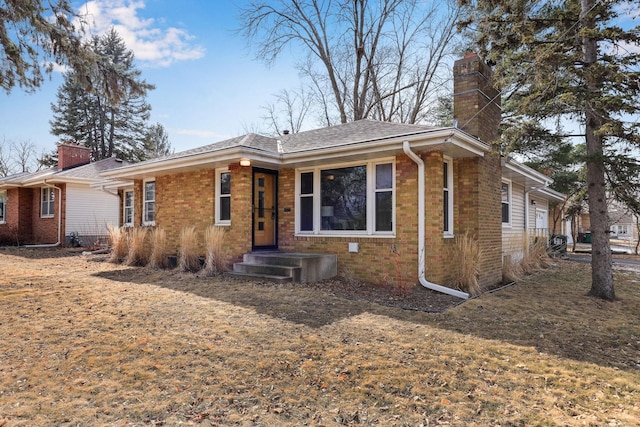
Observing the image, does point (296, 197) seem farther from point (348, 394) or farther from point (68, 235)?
point (68, 235)

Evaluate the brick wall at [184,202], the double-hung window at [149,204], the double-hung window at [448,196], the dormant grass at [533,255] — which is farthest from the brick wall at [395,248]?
the double-hung window at [149,204]

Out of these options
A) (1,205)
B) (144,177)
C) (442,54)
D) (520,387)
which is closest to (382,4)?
(442,54)

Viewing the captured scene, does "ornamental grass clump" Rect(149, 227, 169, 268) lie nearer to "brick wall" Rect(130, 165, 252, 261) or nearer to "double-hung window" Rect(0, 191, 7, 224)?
"brick wall" Rect(130, 165, 252, 261)

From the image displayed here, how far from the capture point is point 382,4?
20.0 meters

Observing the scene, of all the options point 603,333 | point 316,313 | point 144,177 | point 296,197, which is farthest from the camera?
point 144,177

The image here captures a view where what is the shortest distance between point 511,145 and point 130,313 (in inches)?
285

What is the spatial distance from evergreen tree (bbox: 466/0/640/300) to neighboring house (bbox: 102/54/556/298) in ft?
3.12

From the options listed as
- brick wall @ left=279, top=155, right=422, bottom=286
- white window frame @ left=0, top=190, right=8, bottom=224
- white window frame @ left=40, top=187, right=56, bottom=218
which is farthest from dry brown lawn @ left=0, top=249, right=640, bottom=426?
white window frame @ left=0, top=190, right=8, bottom=224

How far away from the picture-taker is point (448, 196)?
26.3ft

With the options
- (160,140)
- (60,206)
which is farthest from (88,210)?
(160,140)

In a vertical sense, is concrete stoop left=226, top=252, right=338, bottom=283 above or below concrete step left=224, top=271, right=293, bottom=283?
above

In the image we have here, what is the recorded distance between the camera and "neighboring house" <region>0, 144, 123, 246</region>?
648 inches

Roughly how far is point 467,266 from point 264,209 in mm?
4915

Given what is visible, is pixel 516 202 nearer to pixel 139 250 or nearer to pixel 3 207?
pixel 139 250
